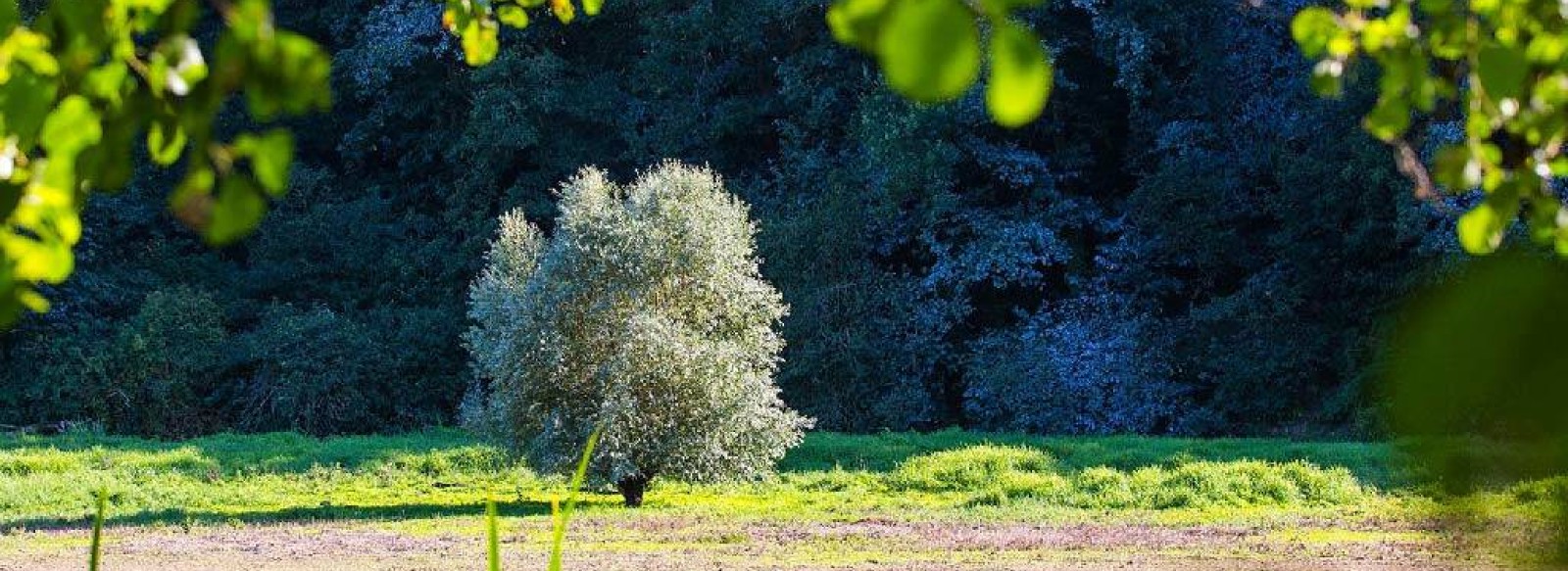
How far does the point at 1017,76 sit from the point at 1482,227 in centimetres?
204

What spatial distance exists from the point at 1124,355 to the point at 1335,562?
64.5 ft

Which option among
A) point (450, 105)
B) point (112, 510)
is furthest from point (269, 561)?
point (450, 105)

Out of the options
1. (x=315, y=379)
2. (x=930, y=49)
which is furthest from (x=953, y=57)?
(x=315, y=379)

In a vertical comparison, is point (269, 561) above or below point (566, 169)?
below

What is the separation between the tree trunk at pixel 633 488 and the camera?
908 inches

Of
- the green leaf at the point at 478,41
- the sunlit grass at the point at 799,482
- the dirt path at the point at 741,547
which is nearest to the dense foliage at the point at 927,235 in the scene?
the sunlit grass at the point at 799,482

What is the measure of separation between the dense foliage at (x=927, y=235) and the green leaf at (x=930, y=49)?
29.4 m

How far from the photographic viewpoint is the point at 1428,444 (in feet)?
11.2

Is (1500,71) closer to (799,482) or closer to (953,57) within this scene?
(953,57)

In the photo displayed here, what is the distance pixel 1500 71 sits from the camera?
9.51 ft

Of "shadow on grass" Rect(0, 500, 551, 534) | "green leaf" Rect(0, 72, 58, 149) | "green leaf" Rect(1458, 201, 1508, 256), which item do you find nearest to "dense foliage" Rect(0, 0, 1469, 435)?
"shadow on grass" Rect(0, 500, 551, 534)

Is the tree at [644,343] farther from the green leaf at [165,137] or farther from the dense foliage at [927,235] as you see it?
the green leaf at [165,137]

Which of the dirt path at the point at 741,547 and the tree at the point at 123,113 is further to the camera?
the dirt path at the point at 741,547

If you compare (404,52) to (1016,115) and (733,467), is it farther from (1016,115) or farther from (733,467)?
(1016,115)
